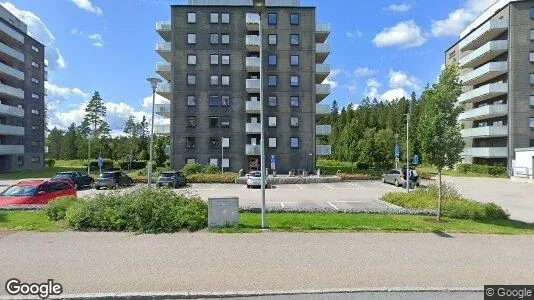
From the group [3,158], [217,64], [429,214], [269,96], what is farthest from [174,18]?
[429,214]

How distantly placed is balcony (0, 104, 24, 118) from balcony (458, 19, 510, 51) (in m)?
69.7

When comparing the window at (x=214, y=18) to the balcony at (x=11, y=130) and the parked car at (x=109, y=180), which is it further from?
the balcony at (x=11, y=130)

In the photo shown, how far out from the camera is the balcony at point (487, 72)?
162 feet

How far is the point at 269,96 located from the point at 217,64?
8.07 metres

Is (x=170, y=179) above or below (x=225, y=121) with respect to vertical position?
below

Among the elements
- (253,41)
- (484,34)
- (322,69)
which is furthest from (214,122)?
(484,34)

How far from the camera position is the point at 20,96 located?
55812 millimetres

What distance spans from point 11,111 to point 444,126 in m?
59.6

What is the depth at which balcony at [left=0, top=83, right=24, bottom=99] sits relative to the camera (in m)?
51.1

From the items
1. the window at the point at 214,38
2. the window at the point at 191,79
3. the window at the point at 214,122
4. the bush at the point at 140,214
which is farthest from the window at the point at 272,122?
the bush at the point at 140,214

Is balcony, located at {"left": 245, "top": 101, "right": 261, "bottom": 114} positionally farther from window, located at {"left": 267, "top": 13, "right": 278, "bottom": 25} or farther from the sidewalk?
the sidewalk

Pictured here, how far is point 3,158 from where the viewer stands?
53.1 metres

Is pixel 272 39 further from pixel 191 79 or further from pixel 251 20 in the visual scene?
pixel 191 79

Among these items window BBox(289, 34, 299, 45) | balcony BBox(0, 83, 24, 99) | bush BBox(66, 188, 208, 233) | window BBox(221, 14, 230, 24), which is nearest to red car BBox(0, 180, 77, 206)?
bush BBox(66, 188, 208, 233)
